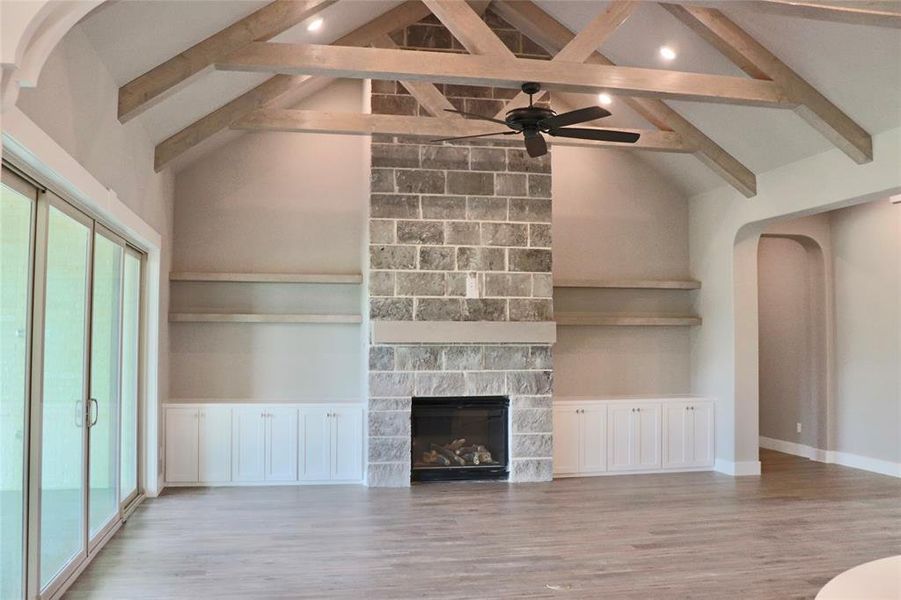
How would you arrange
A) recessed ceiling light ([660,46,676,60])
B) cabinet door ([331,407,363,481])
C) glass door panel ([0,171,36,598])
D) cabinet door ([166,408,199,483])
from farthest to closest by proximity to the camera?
cabinet door ([331,407,363,481]) < cabinet door ([166,408,199,483]) < recessed ceiling light ([660,46,676,60]) < glass door panel ([0,171,36,598])

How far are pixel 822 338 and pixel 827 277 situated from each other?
71 centimetres

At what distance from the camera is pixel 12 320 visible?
3129mm

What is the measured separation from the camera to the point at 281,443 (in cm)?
645

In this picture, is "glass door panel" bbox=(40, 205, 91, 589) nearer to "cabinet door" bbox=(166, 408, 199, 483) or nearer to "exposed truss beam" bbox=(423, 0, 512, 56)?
"cabinet door" bbox=(166, 408, 199, 483)

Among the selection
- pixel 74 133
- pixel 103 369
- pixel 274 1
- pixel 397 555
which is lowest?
pixel 397 555

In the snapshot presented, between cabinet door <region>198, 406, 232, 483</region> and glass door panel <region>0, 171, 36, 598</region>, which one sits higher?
glass door panel <region>0, 171, 36, 598</region>

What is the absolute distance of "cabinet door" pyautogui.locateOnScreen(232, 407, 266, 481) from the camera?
6.38m

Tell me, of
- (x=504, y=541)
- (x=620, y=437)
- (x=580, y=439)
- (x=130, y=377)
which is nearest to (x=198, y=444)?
(x=130, y=377)

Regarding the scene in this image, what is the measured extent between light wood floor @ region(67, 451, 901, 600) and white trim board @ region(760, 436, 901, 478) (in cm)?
49

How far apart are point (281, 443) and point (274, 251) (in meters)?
1.98

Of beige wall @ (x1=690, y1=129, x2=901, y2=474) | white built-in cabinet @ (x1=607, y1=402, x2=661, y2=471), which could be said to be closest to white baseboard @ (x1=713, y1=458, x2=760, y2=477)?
beige wall @ (x1=690, y1=129, x2=901, y2=474)

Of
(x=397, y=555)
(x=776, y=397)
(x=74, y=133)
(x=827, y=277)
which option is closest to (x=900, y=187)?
(x=827, y=277)

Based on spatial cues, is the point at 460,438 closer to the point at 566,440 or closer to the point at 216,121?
the point at 566,440

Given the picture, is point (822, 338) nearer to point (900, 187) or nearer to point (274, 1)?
point (900, 187)
